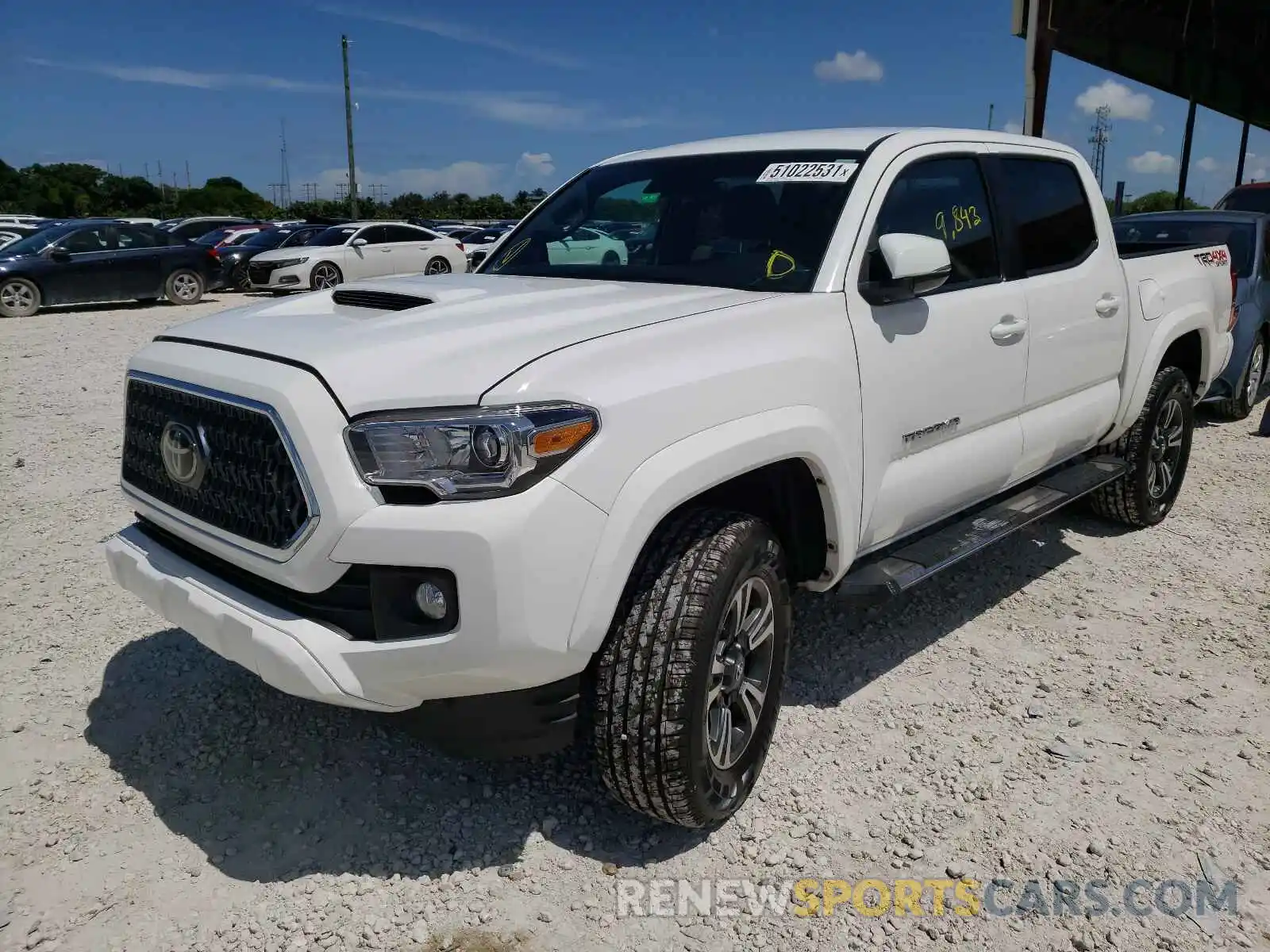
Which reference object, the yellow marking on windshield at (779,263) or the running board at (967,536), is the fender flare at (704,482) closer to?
the running board at (967,536)

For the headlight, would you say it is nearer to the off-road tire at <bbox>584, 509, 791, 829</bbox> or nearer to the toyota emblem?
the off-road tire at <bbox>584, 509, 791, 829</bbox>

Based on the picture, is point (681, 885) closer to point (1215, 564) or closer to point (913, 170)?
point (913, 170)

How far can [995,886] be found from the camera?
2.64 metres

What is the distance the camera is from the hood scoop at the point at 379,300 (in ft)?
9.81

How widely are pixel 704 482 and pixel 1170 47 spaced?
27.6 meters

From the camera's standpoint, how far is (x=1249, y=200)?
48.0ft

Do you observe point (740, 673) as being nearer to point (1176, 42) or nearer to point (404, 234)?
point (404, 234)

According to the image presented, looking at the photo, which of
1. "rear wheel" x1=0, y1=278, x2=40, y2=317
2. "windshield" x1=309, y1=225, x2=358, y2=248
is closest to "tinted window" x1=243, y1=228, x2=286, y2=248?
"windshield" x1=309, y1=225, x2=358, y2=248

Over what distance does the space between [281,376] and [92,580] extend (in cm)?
286

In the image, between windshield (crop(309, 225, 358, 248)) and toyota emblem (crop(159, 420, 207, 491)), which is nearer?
toyota emblem (crop(159, 420, 207, 491))

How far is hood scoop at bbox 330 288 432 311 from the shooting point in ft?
9.81

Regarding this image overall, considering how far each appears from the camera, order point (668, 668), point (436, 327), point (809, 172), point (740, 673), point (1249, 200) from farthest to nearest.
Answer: point (1249, 200) → point (809, 172) → point (740, 673) → point (436, 327) → point (668, 668)

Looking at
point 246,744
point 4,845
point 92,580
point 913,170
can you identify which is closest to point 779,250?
point 913,170

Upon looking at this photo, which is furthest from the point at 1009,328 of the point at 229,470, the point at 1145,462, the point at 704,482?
the point at 229,470
